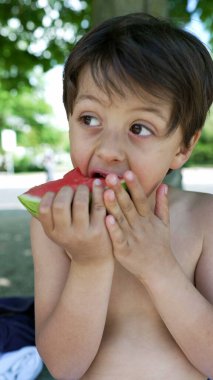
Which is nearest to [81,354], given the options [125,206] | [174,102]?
[125,206]

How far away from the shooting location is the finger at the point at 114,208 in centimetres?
128

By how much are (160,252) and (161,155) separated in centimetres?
34

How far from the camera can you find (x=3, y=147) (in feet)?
124

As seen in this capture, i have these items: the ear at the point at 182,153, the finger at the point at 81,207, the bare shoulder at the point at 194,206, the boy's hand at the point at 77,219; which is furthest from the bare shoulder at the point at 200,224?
the finger at the point at 81,207

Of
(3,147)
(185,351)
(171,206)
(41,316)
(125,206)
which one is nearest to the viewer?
(125,206)

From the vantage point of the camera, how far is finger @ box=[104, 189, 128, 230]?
50.3 inches

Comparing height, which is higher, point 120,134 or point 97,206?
point 120,134

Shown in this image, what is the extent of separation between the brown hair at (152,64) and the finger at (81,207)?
42 cm

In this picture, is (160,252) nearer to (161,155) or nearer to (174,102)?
(161,155)

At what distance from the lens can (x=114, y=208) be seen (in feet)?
4.29

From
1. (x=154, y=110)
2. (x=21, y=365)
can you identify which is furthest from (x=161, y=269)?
(x=21, y=365)

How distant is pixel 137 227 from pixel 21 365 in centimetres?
168

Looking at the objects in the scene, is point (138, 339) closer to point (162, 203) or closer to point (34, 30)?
point (162, 203)

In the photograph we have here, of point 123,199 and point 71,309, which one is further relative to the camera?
point 71,309
